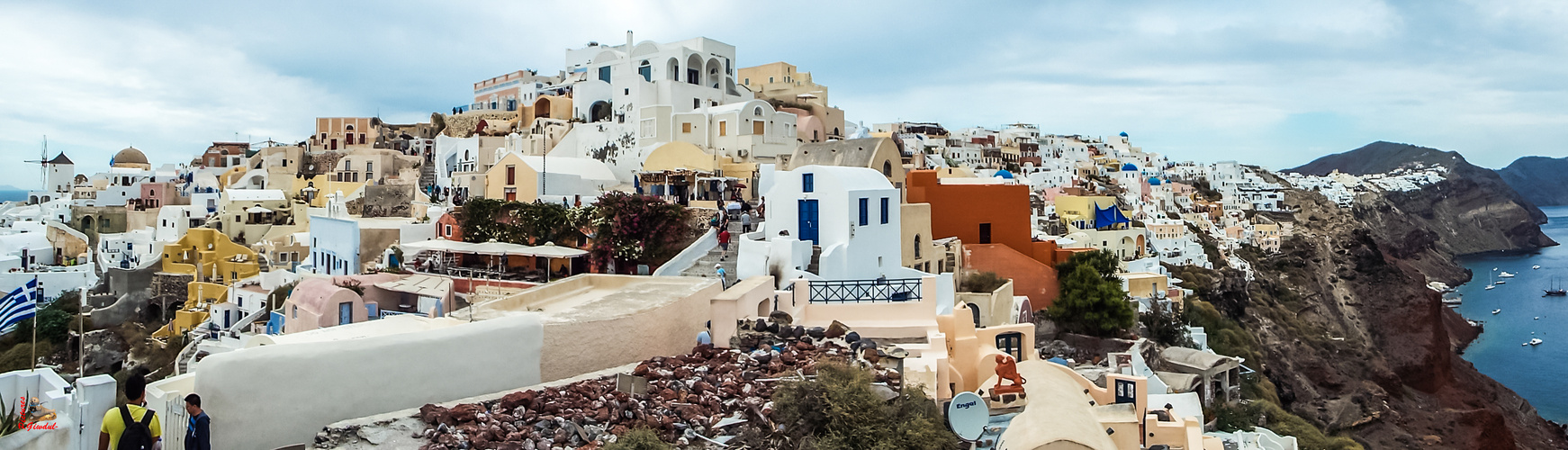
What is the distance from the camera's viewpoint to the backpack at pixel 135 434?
20.5ft

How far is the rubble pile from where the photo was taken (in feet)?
25.6

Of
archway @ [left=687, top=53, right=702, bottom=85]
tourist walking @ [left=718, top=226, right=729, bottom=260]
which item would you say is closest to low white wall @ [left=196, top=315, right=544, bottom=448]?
tourist walking @ [left=718, top=226, right=729, bottom=260]

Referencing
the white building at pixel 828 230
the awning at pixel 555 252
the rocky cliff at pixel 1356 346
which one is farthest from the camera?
the rocky cliff at pixel 1356 346

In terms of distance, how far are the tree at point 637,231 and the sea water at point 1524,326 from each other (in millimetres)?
52077

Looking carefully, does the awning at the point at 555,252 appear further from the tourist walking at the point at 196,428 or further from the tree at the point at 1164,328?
the tree at the point at 1164,328

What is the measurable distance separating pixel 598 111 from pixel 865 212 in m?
25.0

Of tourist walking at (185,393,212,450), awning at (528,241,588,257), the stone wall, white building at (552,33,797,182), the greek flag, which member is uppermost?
white building at (552,33,797,182)

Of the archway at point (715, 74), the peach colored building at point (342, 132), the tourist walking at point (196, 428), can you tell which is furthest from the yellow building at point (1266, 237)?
the tourist walking at point (196, 428)

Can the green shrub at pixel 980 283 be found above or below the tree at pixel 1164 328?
above

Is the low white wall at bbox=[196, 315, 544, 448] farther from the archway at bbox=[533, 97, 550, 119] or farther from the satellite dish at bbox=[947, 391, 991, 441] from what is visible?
the archway at bbox=[533, 97, 550, 119]

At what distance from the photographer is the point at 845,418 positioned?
27.6ft

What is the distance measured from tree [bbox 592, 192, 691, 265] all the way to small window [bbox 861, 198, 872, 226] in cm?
571

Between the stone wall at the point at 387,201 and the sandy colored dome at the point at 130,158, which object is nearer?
the stone wall at the point at 387,201

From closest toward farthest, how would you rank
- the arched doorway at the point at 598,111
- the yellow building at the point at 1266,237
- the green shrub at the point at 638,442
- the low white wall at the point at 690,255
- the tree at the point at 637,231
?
the green shrub at the point at 638,442, the low white wall at the point at 690,255, the tree at the point at 637,231, the arched doorway at the point at 598,111, the yellow building at the point at 1266,237
